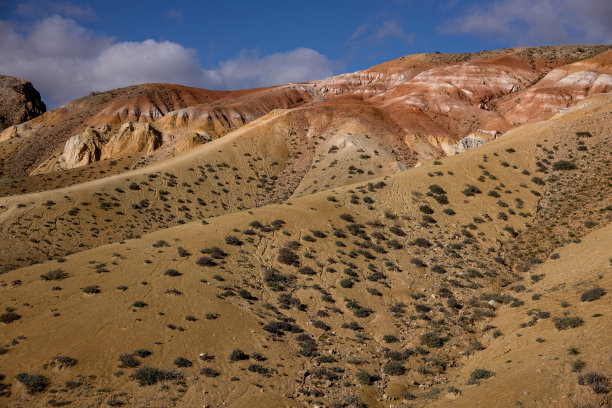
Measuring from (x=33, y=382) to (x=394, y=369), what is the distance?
54.3 ft

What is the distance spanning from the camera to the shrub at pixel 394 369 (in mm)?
19516

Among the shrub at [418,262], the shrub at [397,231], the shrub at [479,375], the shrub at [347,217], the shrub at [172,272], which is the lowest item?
the shrub at [479,375]

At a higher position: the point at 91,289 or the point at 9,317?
the point at 91,289

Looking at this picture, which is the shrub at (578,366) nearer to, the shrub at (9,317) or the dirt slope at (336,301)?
the dirt slope at (336,301)

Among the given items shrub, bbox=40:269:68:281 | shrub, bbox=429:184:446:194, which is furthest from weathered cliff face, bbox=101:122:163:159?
shrub, bbox=429:184:446:194

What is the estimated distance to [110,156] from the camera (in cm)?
7994

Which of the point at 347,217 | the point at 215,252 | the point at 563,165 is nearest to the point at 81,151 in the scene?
the point at 215,252

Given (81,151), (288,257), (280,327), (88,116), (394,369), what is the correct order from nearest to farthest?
(394,369)
(280,327)
(288,257)
(81,151)
(88,116)

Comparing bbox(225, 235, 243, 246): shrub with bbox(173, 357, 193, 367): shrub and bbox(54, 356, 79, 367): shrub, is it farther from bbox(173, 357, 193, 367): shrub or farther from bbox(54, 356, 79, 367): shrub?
bbox(54, 356, 79, 367): shrub

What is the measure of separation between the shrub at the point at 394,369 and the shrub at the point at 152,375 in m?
Answer: 10.3

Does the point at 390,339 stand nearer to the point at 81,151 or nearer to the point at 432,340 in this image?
the point at 432,340

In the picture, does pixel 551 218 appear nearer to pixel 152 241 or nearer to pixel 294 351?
pixel 294 351

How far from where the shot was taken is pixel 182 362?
18.3 meters

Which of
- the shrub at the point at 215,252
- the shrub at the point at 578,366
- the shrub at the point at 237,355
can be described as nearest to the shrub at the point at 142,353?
the shrub at the point at 237,355
